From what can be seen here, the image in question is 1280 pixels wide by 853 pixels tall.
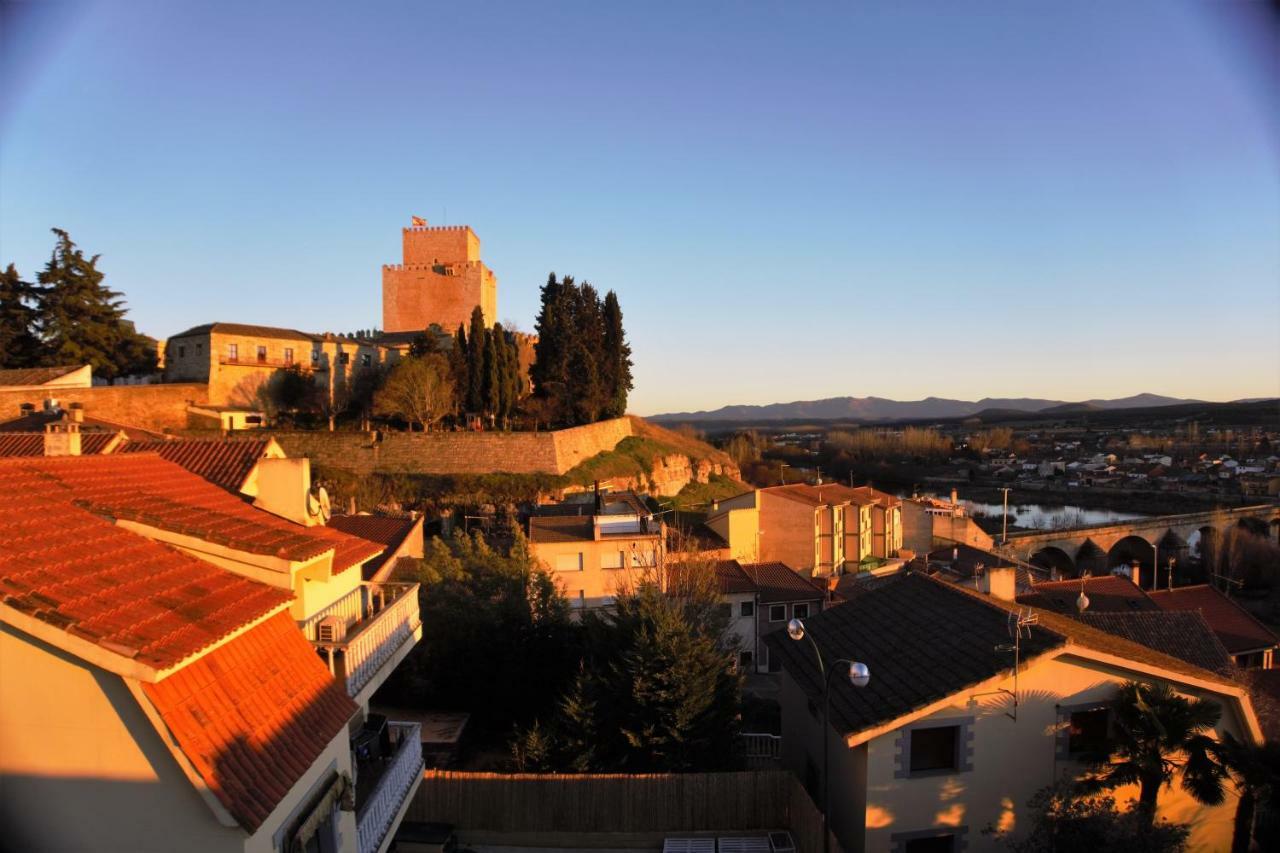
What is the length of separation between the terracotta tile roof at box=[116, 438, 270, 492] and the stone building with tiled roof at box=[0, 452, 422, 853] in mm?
2265

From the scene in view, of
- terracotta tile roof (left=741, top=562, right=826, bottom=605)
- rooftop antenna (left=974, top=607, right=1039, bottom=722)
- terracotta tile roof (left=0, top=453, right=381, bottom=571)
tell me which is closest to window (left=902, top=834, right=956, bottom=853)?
rooftop antenna (left=974, top=607, right=1039, bottom=722)

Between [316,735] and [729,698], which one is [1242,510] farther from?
[316,735]

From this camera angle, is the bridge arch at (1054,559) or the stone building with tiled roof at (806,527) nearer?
the stone building with tiled roof at (806,527)

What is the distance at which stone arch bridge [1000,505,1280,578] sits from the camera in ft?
151

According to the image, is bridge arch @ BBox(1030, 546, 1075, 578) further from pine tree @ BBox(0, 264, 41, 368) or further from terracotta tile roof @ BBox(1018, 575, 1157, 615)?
pine tree @ BBox(0, 264, 41, 368)

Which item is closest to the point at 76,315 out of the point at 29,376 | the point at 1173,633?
the point at 29,376

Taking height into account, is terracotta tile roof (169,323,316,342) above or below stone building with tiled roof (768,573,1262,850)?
above

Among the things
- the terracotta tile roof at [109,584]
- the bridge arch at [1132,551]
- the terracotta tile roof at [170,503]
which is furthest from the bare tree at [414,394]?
the bridge arch at [1132,551]

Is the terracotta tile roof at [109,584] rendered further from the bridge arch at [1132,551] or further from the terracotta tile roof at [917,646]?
the bridge arch at [1132,551]

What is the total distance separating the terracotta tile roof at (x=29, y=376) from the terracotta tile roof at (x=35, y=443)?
23.0 metres

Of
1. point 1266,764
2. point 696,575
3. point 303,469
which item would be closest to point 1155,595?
point 696,575

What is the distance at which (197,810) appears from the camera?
434cm

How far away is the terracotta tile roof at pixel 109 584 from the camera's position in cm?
416

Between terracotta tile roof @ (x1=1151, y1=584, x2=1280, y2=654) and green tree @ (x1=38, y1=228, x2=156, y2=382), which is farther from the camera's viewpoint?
green tree @ (x1=38, y1=228, x2=156, y2=382)
